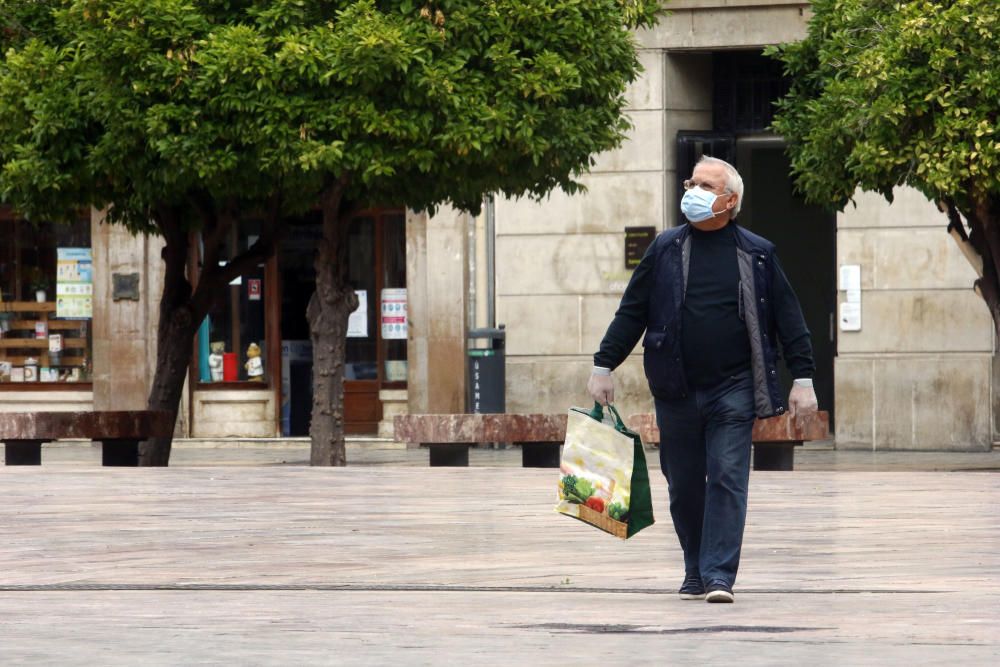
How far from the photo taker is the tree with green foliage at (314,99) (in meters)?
15.4

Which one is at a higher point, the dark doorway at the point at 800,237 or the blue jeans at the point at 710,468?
the dark doorway at the point at 800,237

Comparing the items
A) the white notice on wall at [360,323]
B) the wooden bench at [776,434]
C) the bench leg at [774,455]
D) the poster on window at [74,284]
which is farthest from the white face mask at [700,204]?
the poster on window at [74,284]

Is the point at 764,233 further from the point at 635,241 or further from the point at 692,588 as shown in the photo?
the point at 692,588

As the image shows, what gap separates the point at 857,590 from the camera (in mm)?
7684

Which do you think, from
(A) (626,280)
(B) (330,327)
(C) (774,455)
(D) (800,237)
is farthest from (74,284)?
(C) (774,455)

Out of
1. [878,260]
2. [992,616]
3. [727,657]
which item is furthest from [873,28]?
[727,657]

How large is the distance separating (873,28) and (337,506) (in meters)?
8.14

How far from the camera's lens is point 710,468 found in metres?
7.43

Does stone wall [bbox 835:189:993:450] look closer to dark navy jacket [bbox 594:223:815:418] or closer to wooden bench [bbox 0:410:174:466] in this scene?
wooden bench [bbox 0:410:174:466]

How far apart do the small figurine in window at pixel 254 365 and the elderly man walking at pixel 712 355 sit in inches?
655

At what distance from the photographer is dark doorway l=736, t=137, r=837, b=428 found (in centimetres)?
2452

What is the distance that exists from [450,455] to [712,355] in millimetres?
9948

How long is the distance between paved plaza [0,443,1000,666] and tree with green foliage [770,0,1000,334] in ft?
12.9

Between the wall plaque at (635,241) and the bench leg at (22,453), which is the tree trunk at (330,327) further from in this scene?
the wall plaque at (635,241)
